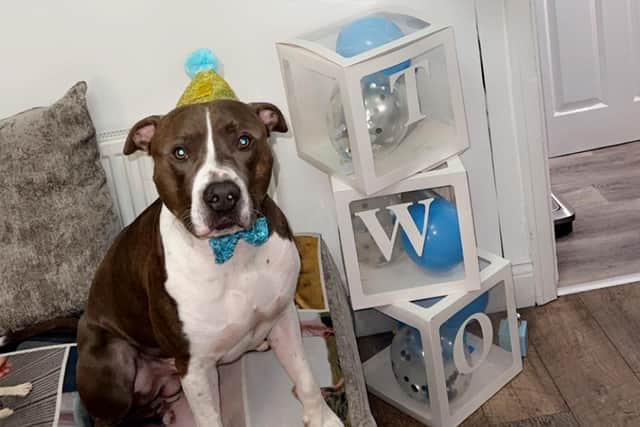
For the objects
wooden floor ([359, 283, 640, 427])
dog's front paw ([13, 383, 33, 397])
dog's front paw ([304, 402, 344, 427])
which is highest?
dog's front paw ([13, 383, 33, 397])

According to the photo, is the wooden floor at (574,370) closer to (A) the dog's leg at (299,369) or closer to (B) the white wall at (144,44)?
(A) the dog's leg at (299,369)

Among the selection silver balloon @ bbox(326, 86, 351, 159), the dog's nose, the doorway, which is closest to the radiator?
silver balloon @ bbox(326, 86, 351, 159)

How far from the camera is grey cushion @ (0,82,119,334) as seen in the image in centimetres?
231

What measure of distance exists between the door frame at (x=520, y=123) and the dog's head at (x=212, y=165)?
1.02m

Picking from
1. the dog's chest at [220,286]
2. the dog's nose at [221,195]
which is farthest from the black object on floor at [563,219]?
the dog's nose at [221,195]

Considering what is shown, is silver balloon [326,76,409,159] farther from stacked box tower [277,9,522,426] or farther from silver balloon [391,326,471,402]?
silver balloon [391,326,471,402]

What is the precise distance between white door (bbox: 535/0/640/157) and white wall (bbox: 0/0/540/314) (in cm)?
130

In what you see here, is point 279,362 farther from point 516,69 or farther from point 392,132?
point 516,69

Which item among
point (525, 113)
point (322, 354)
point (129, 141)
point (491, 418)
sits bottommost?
point (491, 418)

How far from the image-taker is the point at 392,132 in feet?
7.19

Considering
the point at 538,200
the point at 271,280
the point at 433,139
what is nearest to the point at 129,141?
the point at 271,280

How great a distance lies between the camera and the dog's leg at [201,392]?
185cm

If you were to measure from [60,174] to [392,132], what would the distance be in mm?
858

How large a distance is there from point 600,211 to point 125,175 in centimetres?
181
